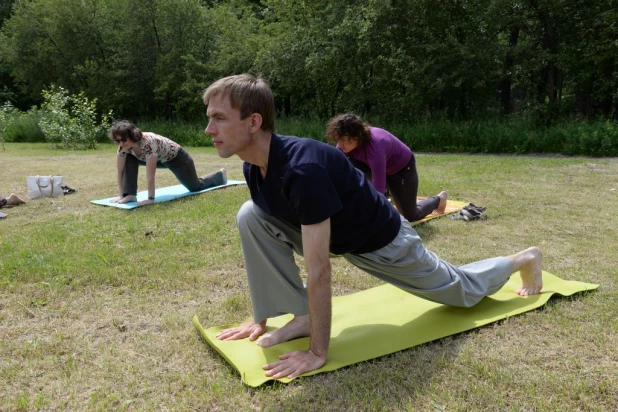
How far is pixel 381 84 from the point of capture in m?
15.7

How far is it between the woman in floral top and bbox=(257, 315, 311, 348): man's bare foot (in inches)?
167

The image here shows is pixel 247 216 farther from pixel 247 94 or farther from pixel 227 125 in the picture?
pixel 247 94

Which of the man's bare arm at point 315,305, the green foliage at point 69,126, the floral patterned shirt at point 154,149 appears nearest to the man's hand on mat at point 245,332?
the man's bare arm at point 315,305

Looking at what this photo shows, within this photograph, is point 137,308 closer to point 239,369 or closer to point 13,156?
point 239,369

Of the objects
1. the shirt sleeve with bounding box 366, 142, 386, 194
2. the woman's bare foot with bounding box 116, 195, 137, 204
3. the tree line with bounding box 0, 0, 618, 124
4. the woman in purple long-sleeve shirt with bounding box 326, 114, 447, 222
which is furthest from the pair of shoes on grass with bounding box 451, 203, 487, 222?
the tree line with bounding box 0, 0, 618, 124

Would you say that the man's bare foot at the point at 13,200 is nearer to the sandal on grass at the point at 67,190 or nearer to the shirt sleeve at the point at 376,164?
the sandal on grass at the point at 67,190

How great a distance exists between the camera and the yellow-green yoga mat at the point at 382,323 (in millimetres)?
2535

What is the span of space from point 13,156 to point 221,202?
9495 millimetres

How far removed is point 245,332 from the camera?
2.78 meters

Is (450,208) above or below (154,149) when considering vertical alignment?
below

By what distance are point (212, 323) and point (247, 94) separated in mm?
1530

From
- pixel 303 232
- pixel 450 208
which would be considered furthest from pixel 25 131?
pixel 303 232

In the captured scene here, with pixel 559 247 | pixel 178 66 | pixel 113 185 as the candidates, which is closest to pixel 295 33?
pixel 178 66

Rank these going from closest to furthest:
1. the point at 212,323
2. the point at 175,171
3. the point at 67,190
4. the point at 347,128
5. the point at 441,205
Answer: the point at 212,323 < the point at 347,128 < the point at 441,205 < the point at 175,171 < the point at 67,190
